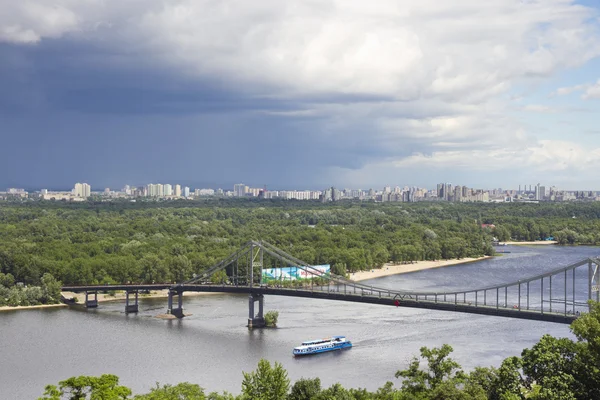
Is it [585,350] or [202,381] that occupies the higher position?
[585,350]

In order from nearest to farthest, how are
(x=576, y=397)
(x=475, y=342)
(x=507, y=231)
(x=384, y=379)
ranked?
(x=576, y=397)
(x=384, y=379)
(x=475, y=342)
(x=507, y=231)

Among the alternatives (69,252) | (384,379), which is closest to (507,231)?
(69,252)

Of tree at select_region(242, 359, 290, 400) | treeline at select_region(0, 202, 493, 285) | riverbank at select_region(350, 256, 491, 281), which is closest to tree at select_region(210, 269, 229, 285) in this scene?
treeline at select_region(0, 202, 493, 285)

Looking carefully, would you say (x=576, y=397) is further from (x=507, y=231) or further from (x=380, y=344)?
(x=507, y=231)

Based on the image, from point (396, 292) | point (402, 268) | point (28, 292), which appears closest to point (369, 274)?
point (402, 268)

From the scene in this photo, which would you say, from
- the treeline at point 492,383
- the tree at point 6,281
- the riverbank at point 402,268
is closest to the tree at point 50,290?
the tree at point 6,281

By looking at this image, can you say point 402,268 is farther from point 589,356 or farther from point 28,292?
point 589,356

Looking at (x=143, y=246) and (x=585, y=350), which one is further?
(x=143, y=246)
